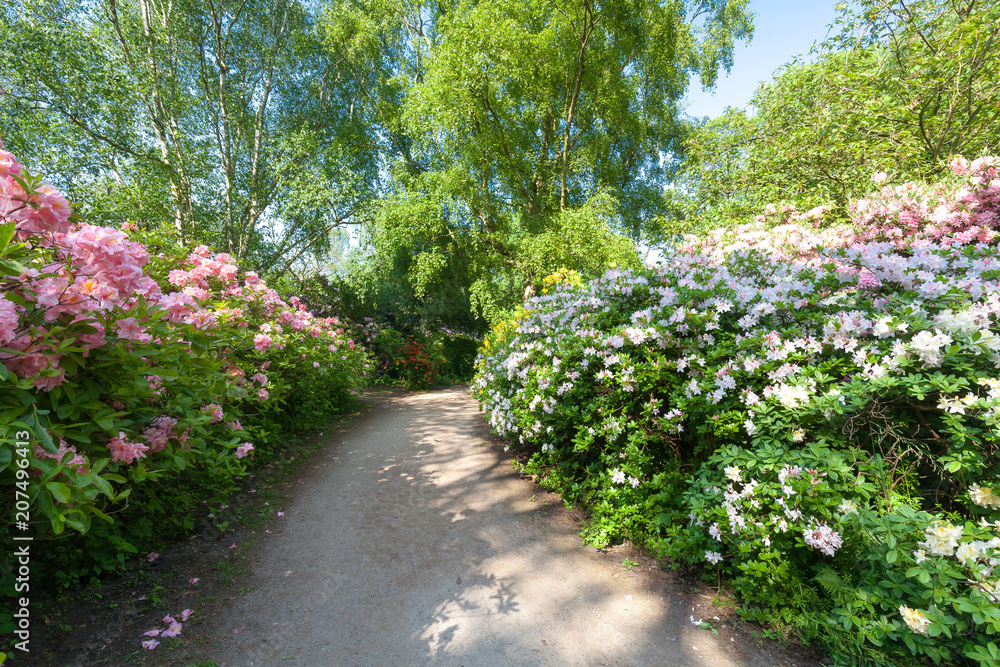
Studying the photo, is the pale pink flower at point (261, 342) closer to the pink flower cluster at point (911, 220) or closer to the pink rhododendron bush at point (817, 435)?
the pink rhododendron bush at point (817, 435)

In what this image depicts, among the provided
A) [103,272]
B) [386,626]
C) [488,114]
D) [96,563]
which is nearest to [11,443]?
[103,272]

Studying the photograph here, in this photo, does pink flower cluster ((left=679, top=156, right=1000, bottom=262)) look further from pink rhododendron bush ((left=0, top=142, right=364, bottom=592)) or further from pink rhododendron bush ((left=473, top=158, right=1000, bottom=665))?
pink rhododendron bush ((left=0, top=142, right=364, bottom=592))

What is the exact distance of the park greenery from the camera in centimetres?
164

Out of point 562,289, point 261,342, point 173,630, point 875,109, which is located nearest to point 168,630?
point 173,630

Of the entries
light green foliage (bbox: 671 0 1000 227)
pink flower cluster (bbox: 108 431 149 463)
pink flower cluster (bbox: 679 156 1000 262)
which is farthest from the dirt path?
light green foliage (bbox: 671 0 1000 227)

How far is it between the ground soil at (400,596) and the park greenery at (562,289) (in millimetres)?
220

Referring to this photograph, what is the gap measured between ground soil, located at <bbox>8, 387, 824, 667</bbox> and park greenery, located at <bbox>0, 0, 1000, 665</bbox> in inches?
8.7

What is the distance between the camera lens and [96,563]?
2.26 metres

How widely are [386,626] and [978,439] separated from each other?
3.03m

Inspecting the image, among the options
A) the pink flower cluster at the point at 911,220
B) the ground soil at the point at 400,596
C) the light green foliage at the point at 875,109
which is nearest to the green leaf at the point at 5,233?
the ground soil at the point at 400,596

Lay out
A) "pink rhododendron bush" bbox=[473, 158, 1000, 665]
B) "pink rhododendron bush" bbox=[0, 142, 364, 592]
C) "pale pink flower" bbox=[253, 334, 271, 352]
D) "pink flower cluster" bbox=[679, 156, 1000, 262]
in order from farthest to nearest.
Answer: "pale pink flower" bbox=[253, 334, 271, 352]
"pink flower cluster" bbox=[679, 156, 1000, 262]
"pink rhododendron bush" bbox=[473, 158, 1000, 665]
"pink rhododendron bush" bbox=[0, 142, 364, 592]

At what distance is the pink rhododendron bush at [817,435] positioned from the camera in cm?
164

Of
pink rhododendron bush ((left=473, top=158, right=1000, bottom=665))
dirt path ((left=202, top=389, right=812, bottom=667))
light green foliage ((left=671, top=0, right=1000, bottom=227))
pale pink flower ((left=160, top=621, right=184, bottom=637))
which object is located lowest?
dirt path ((left=202, top=389, right=812, bottom=667))

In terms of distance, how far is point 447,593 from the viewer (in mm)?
2514
